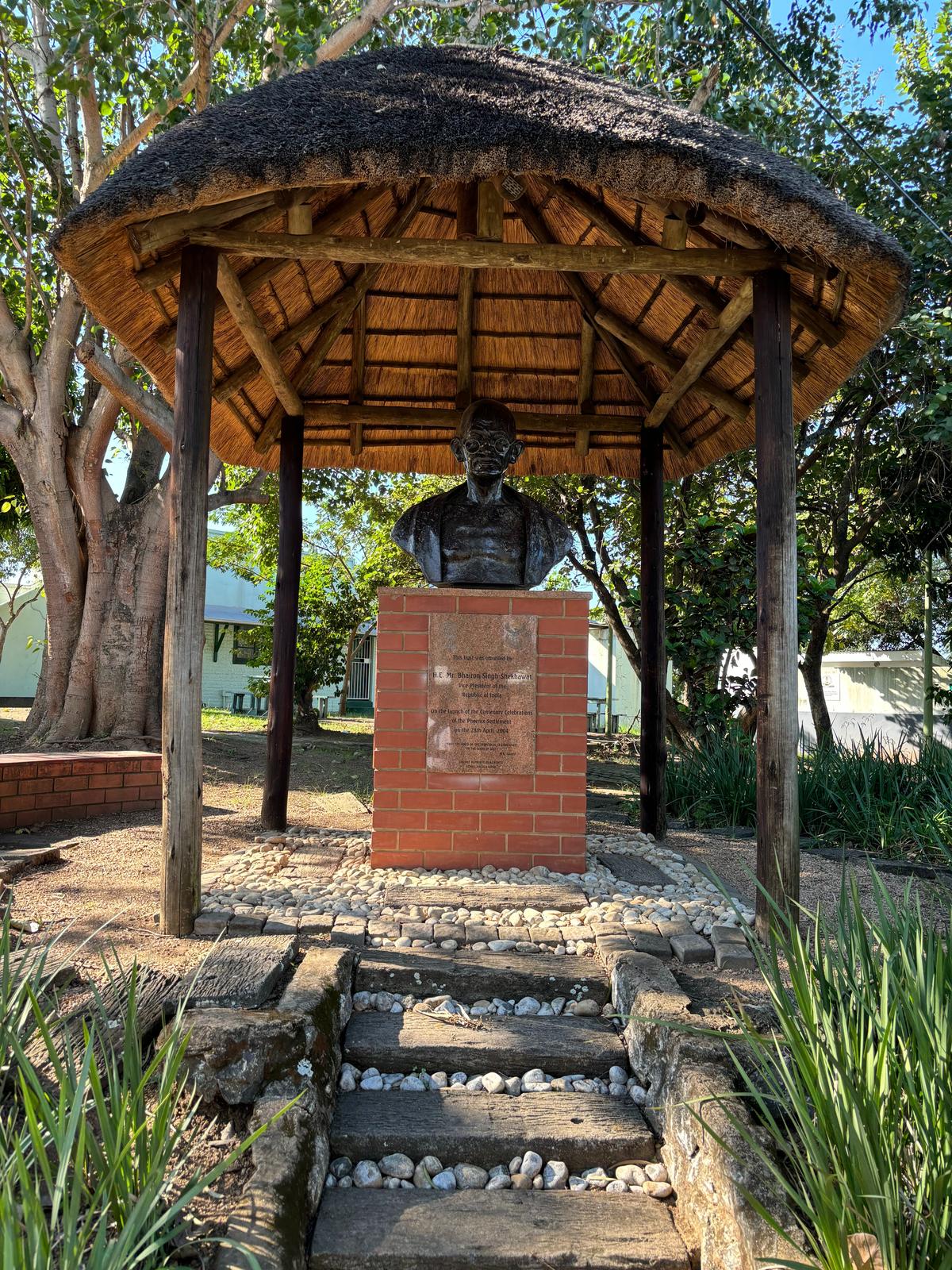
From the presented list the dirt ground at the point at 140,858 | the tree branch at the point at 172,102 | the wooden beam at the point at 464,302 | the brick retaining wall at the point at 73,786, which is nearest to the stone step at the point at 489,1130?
the dirt ground at the point at 140,858

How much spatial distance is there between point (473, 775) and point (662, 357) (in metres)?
2.83

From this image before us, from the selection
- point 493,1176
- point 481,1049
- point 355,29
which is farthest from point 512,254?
point 355,29

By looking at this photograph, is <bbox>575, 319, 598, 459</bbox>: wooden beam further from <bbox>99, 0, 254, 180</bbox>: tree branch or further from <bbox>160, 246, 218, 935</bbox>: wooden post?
<bbox>99, 0, 254, 180</bbox>: tree branch

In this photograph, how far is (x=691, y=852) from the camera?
18.3 feet

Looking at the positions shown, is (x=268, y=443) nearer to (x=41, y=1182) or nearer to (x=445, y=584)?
(x=445, y=584)

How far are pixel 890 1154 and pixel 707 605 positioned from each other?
8.30m

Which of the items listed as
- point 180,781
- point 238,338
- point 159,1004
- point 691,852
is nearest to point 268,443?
point 238,338

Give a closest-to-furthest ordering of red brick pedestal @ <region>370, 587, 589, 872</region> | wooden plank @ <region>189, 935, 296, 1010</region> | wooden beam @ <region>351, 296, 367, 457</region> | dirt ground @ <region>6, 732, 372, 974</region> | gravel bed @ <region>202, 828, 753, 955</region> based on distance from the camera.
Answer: wooden plank @ <region>189, 935, 296, 1010</region>, dirt ground @ <region>6, 732, 372, 974</region>, gravel bed @ <region>202, 828, 753, 955</region>, red brick pedestal @ <region>370, 587, 589, 872</region>, wooden beam @ <region>351, 296, 367, 457</region>

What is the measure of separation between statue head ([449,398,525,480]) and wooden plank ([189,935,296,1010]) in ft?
9.10

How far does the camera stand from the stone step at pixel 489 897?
13.0 feet

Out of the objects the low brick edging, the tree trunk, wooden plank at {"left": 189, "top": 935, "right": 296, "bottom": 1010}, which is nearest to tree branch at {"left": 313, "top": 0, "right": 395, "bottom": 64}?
wooden plank at {"left": 189, "top": 935, "right": 296, "bottom": 1010}

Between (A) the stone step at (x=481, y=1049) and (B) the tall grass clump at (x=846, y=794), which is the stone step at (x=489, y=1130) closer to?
(A) the stone step at (x=481, y=1049)

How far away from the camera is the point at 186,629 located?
3.59 metres

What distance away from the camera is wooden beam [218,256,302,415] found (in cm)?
429
